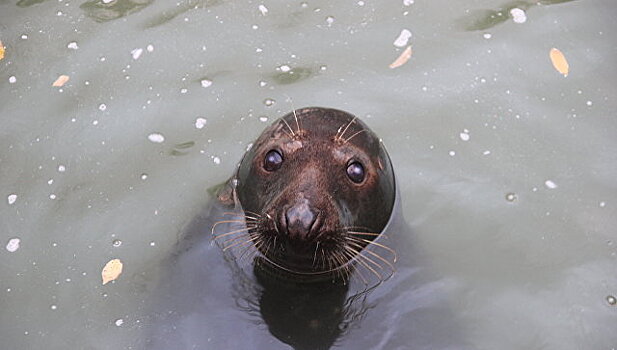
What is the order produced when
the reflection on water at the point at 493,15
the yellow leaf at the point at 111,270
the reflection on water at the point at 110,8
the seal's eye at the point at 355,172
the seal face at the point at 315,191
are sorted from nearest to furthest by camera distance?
1. the seal face at the point at 315,191
2. the seal's eye at the point at 355,172
3. the yellow leaf at the point at 111,270
4. the reflection on water at the point at 493,15
5. the reflection on water at the point at 110,8

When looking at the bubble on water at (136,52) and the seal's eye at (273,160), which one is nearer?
the seal's eye at (273,160)

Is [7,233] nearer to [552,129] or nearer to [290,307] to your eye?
[290,307]

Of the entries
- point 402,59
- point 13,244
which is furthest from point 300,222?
point 402,59

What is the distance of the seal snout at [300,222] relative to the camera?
379cm

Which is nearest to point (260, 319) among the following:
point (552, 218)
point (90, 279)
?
point (90, 279)

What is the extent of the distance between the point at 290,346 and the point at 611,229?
93.8 inches

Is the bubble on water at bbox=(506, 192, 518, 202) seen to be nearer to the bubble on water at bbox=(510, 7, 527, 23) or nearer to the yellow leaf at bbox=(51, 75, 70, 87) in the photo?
the bubble on water at bbox=(510, 7, 527, 23)

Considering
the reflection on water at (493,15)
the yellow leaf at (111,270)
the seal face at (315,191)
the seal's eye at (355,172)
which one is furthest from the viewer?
the reflection on water at (493,15)

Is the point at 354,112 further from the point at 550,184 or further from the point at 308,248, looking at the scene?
the point at 308,248

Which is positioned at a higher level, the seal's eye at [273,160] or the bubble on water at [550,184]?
the seal's eye at [273,160]

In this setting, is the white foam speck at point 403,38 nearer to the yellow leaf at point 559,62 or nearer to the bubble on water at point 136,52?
the yellow leaf at point 559,62

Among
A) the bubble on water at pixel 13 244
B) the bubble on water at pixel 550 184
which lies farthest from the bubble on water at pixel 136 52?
the bubble on water at pixel 550 184

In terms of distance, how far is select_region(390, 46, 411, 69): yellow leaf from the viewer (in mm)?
6273

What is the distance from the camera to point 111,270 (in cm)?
518
